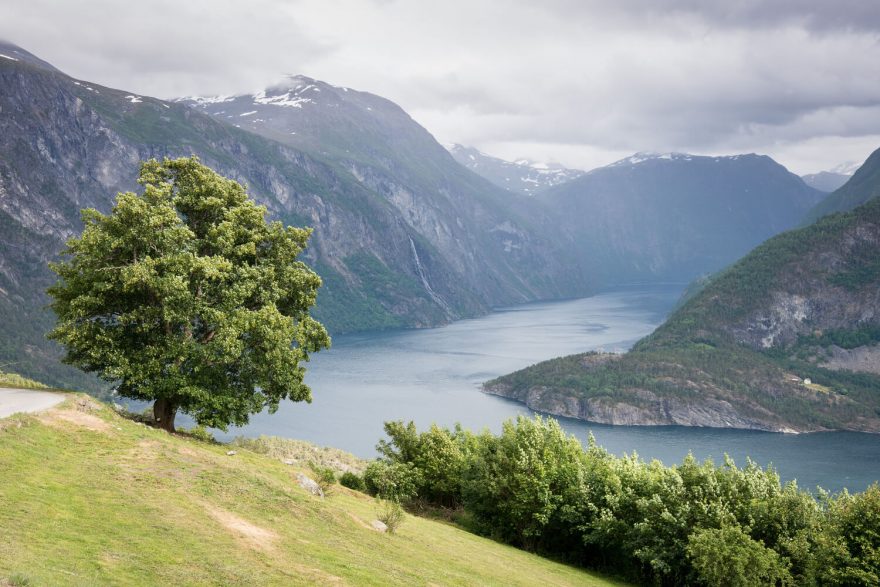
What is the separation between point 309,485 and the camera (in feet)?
112

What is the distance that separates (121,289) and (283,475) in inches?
515

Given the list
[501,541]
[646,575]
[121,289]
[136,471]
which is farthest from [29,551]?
[646,575]

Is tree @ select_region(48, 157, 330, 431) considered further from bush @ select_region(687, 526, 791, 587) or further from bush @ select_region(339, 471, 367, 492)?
bush @ select_region(687, 526, 791, 587)

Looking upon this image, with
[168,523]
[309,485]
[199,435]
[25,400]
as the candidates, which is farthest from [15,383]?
[168,523]

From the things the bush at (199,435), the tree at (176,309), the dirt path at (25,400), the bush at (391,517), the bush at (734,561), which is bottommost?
the bush at (734,561)

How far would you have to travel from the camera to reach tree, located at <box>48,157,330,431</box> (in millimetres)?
34938

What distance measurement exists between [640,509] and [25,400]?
34810 millimetres

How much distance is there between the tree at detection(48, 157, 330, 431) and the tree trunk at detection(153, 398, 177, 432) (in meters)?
0.06

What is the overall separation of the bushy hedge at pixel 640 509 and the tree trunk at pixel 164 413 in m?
13.3

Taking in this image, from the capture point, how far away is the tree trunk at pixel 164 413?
121 ft

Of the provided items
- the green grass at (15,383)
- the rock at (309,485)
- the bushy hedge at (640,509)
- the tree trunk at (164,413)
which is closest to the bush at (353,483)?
the bushy hedge at (640,509)

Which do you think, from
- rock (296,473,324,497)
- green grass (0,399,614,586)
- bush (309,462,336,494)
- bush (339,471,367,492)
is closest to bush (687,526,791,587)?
green grass (0,399,614,586)

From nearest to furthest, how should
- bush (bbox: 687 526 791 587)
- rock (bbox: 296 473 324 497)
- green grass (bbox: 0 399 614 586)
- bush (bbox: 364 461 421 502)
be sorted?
green grass (bbox: 0 399 614 586) → bush (bbox: 687 526 791 587) → rock (bbox: 296 473 324 497) → bush (bbox: 364 461 421 502)

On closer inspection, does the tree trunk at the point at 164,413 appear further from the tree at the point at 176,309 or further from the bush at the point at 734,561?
the bush at the point at 734,561
